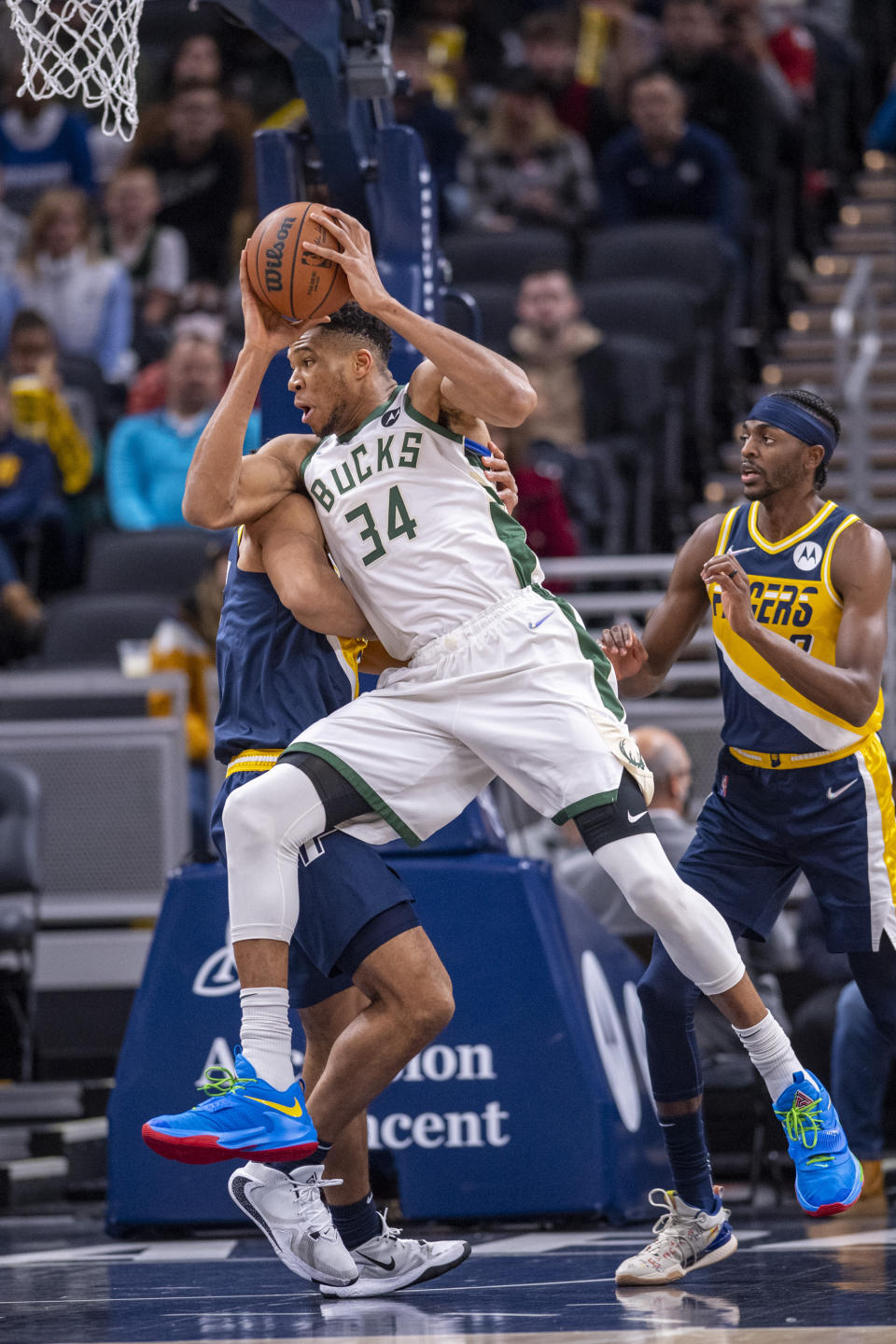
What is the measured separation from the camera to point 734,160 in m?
13.6

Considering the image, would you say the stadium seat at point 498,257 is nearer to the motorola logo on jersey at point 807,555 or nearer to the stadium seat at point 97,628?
the stadium seat at point 97,628

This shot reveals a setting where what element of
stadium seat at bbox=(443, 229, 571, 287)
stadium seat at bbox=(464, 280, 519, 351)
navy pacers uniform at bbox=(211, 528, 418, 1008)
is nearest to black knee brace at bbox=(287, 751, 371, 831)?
navy pacers uniform at bbox=(211, 528, 418, 1008)

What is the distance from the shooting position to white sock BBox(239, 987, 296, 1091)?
4.61m

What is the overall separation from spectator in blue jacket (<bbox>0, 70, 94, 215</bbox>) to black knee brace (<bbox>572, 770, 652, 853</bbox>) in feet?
34.0

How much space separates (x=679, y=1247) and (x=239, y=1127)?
1.25 meters

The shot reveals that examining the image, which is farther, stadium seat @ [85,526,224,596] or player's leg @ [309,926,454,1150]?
stadium seat @ [85,526,224,596]

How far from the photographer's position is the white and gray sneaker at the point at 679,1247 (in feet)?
16.0

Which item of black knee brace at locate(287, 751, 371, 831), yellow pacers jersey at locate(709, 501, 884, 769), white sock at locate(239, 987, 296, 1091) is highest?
yellow pacers jersey at locate(709, 501, 884, 769)

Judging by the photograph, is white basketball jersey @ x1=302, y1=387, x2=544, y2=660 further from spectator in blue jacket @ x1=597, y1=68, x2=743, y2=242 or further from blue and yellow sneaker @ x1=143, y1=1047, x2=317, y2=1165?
spectator in blue jacket @ x1=597, y1=68, x2=743, y2=242

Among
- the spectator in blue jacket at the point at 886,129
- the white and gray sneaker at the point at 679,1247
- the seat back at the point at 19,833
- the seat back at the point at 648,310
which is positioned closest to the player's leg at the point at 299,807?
the white and gray sneaker at the point at 679,1247

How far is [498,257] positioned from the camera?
508 inches

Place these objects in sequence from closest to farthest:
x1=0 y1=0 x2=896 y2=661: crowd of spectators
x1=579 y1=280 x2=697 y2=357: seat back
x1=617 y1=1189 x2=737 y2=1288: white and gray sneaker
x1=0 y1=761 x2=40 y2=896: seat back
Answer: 1. x1=617 y1=1189 x2=737 y2=1288: white and gray sneaker
2. x1=0 y1=761 x2=40 y2=896: seat back
3. x1=0 y1=0 x2=896 y2=661: crowd of spectators
4. x1=579 y1=280 x2=697 y2=357: seat back

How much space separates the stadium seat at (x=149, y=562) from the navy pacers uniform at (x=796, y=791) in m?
5.70

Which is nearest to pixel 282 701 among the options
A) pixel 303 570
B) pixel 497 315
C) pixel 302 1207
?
pixel 303 570
